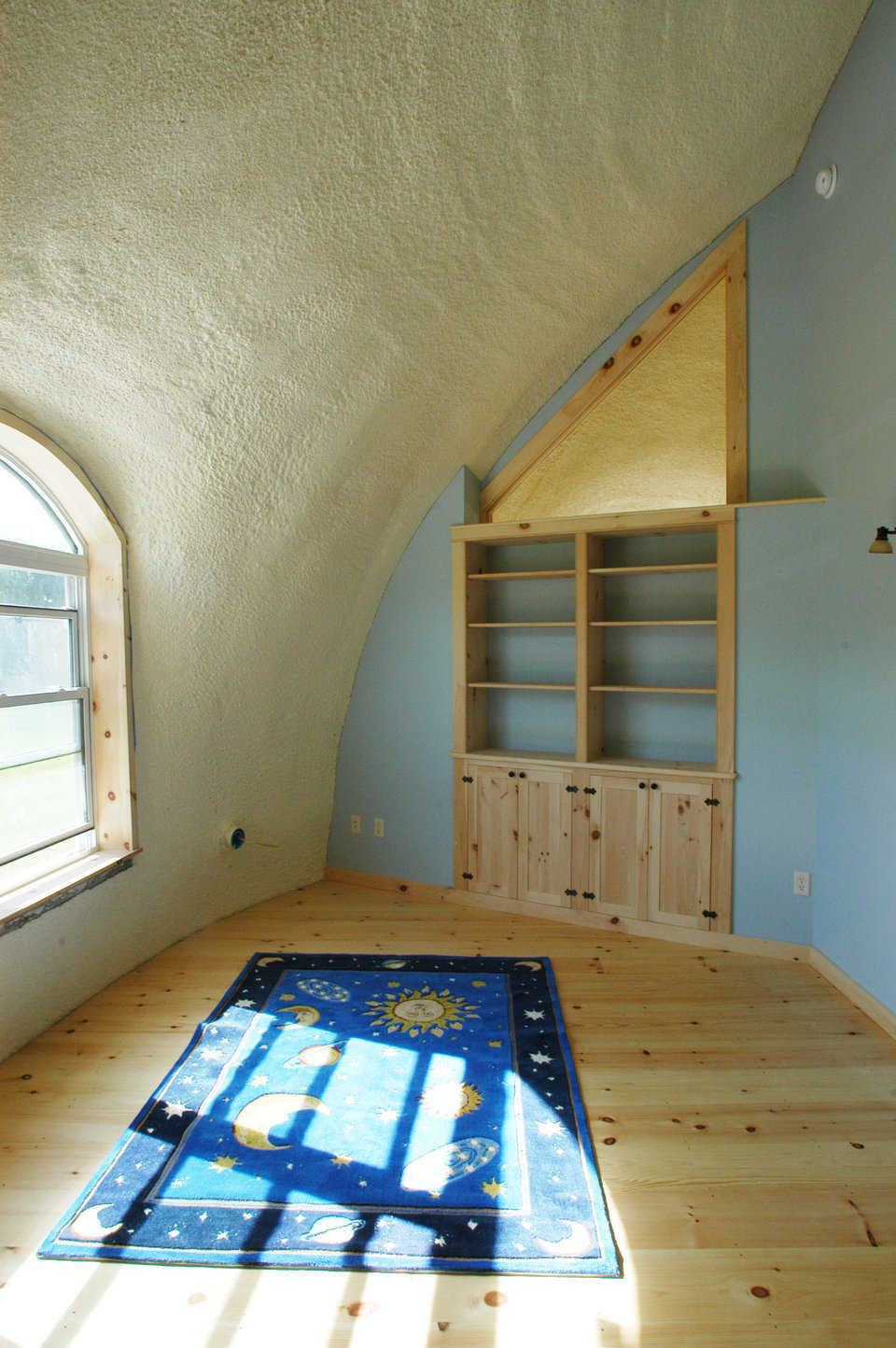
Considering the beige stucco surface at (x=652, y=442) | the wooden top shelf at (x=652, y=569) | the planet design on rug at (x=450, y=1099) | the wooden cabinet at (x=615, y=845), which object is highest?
the beige stucco surface at (x=652, y=442)

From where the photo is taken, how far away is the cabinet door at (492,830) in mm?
4176

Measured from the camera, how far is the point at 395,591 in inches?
176

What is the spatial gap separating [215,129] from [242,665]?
228cm

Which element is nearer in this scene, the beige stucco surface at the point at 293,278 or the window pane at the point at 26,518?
the beige stucco surface at the point at 293,278

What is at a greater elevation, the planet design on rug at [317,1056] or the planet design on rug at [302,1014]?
the planet design on rug at [302,1014]

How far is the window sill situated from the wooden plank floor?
0.47 metres

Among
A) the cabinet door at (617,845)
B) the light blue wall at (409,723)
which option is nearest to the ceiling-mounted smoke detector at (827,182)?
the light blue wall at (409,723)

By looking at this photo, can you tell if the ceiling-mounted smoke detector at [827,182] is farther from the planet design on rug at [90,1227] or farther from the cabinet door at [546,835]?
the planet design on rug at [90,1227]

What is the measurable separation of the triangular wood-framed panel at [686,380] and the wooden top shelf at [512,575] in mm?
443

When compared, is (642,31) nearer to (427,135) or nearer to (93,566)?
(427,135)

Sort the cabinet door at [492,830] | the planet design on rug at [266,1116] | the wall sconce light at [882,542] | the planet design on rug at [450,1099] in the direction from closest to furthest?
the planet design on rug at [266,1116]
the planet design on rug at [450,1099]
the wall sconce light at [882,542]
the cabinet door at [492,830]

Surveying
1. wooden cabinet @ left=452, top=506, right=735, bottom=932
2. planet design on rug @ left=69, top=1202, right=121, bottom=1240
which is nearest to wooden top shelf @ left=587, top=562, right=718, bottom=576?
wooden cabinet @ left=452, top=506, right=735, bottom=932

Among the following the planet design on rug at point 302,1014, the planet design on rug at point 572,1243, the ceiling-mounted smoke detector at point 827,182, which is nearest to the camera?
the planet design on rug at point 572,1243

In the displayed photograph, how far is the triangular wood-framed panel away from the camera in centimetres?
375
